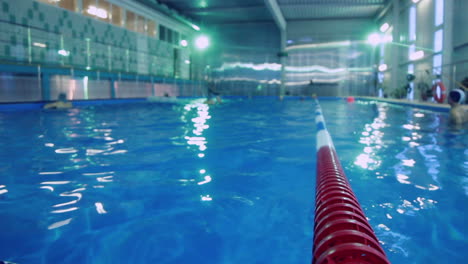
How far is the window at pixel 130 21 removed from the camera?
54.1ft

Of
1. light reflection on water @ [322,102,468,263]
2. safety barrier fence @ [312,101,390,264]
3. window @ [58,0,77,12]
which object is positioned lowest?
light reflection on water @ [322,102,468,263]

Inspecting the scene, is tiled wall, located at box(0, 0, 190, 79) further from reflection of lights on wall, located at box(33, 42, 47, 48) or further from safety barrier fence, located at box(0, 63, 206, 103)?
safety barrier fence, located at box(0, 63, 206, 103)

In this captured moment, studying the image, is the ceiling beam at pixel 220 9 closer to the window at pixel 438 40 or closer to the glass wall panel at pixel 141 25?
the glass wall panel at pixel 141 25

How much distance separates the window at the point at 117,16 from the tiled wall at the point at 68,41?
354mm

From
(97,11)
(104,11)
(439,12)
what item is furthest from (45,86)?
(439,12)

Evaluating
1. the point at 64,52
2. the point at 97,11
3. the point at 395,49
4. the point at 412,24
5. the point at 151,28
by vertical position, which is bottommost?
the point at 64,52

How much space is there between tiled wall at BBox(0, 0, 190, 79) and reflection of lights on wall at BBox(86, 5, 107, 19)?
0.33 metres

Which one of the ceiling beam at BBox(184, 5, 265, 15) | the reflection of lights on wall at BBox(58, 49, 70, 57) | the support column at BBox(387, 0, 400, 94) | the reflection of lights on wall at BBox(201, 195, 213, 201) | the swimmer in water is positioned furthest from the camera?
the ceiling beam at BBox(184, 5, 265, 15)

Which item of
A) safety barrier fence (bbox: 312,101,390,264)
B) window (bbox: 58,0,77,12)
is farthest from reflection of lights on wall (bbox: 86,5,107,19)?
safety barrier fence (bbox: 312,101,390,264)

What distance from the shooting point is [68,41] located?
11594 mm

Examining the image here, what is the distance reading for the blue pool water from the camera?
156 centimetres

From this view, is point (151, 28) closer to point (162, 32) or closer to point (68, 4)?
point (162, 32)

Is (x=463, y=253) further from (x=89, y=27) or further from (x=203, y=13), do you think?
(x=203, y=13)

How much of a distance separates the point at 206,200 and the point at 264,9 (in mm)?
18966
